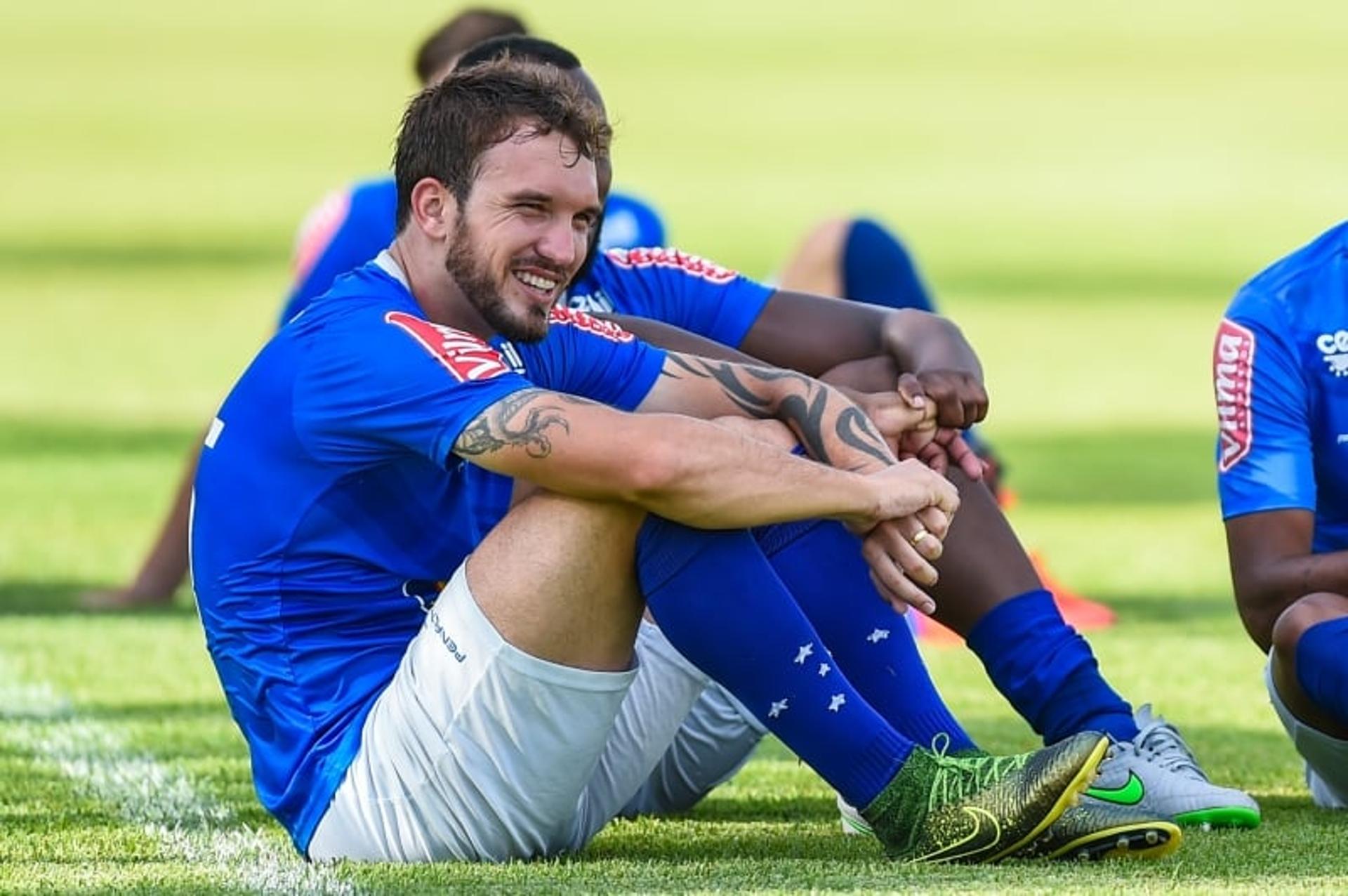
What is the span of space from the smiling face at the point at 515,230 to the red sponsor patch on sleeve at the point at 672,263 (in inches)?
43.8

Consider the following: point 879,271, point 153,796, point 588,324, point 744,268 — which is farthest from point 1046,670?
point 744,268

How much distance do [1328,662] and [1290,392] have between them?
2.00 ft

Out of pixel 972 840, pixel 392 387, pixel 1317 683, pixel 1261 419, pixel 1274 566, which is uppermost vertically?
pixel 392 387

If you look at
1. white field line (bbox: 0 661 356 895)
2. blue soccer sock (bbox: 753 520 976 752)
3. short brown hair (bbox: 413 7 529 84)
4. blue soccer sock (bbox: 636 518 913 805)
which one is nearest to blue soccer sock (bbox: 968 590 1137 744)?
blue soccer sock (bbox: 753 520 976 752)

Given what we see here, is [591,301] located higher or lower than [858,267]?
higher

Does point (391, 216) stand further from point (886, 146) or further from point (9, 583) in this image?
point (886, 146)

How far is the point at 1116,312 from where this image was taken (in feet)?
59.1

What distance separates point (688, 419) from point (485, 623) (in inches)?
17.4

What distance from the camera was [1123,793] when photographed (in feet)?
15.1

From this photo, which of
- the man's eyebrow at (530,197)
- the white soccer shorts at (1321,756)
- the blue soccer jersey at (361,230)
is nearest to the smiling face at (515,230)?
the man's eyebrow at (530,197)

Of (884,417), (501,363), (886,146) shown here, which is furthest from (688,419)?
(886,146)

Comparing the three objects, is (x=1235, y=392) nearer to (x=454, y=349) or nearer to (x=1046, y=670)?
(x=1046, y=670)

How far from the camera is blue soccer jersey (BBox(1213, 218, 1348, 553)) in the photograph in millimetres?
5184

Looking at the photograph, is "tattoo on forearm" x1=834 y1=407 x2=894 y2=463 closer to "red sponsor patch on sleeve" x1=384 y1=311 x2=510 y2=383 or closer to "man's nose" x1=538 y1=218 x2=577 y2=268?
"man's nose" x1=538 y1=218 x2=577 y2=268
